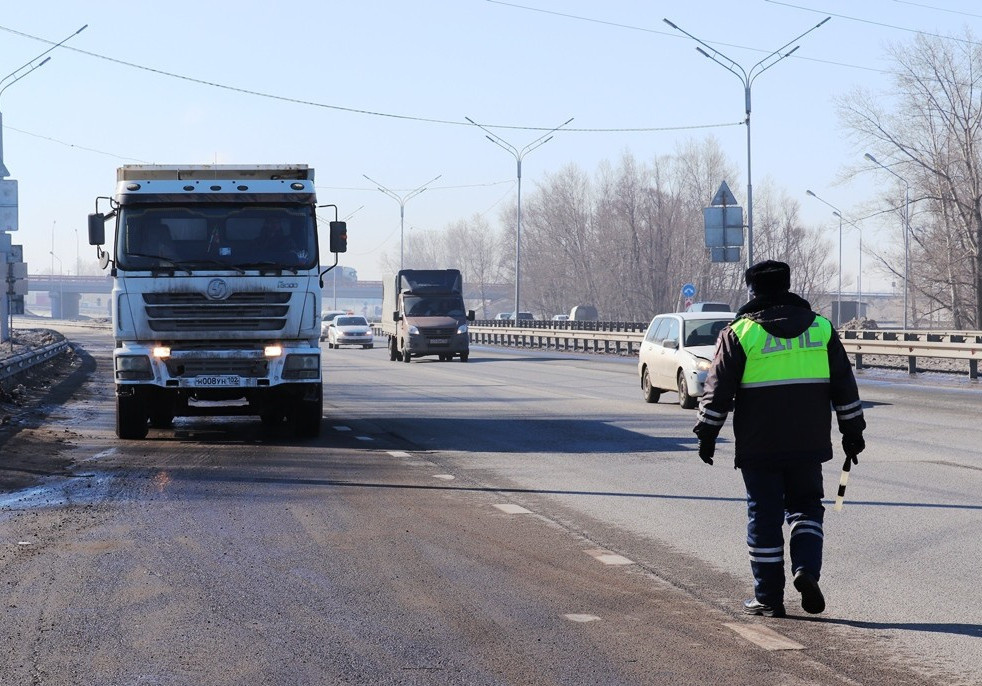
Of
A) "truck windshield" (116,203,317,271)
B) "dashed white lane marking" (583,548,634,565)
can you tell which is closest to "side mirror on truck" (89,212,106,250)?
"truck windshield" (116,203,317,271)

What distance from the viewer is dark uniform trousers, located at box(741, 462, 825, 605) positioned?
632 cm

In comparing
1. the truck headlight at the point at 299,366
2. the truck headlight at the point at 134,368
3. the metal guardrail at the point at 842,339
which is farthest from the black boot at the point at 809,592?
the metal guardrail at the point at 842,339

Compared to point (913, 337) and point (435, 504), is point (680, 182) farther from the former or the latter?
point (435, 504)

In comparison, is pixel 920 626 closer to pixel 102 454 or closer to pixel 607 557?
pixel 607 557

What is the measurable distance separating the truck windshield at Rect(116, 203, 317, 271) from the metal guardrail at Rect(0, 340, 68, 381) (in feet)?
26.1

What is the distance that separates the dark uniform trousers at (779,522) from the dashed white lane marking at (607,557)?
139 cm

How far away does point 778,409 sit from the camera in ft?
21.0

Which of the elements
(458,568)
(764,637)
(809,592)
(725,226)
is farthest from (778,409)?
(725,226)

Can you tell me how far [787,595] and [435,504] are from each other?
155 inches

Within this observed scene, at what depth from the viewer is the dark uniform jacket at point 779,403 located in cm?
638

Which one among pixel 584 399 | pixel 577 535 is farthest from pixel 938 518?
pixel 584 399

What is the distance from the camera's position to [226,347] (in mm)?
15141

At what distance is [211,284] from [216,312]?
1.06ft

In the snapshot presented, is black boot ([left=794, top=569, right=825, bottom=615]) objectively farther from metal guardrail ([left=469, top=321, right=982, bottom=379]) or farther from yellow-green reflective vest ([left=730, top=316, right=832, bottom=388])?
metal guardrail ([left=469, top=321, right=982, bottom=379])
